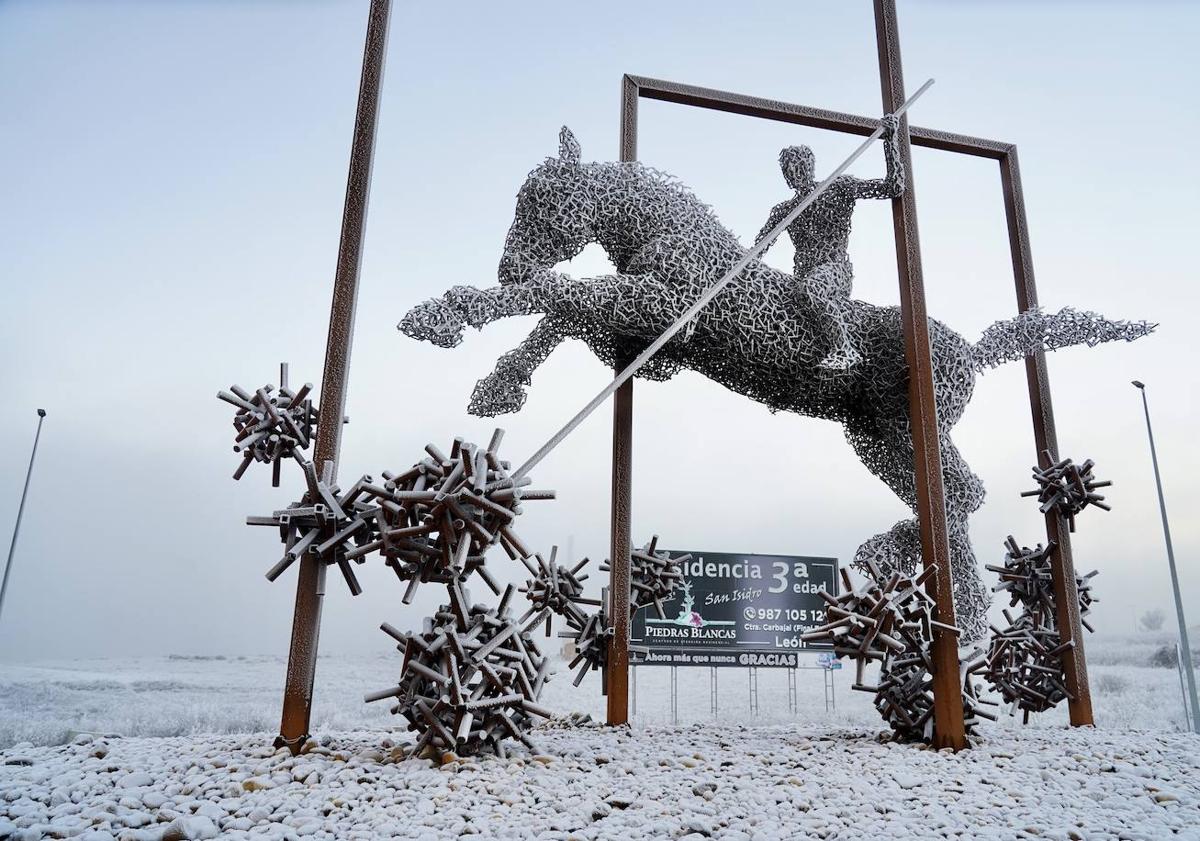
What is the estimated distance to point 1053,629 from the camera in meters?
5.86

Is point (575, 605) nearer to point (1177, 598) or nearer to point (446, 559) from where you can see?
point (446, 559)

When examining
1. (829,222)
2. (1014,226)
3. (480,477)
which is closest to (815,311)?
(829,222)

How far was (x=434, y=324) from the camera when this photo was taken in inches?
175

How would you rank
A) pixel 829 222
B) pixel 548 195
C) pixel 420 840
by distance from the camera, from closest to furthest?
pixel 420 840, pixel 548 195, pixel 829 222

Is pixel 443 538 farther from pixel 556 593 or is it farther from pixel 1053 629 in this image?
pixel 1053 629

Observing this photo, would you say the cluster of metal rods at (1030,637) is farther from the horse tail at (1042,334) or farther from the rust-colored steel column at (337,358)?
the rust-colored steel column at (337,358)

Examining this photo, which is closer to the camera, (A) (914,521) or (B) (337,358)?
(B) (337,358)

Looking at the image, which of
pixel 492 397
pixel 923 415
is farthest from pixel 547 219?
pixel 923 415

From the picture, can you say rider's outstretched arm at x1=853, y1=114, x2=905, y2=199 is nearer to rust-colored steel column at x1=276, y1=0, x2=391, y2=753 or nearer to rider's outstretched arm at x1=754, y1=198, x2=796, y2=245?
rider's outstretched arm at x1=754, y1=198, x2=796, y2=245

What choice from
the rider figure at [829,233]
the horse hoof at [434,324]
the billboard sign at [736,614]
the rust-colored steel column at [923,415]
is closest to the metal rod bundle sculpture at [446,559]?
the horse hoof at [434,324]

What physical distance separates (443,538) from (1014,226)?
4.97 meters

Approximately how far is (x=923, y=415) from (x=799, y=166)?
1849 millimetres

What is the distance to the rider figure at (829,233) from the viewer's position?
17.3ft

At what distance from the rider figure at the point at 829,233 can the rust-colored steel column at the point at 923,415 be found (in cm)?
13
